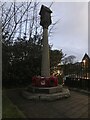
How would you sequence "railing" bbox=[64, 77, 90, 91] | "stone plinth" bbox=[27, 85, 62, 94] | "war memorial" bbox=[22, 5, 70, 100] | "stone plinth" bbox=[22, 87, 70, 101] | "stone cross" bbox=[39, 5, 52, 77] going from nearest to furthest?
"stone plinth" bbox=[22, 87, 70, 101] → "war memorial" bbox=[22, 5, 70, 100] → "stone plinth" bbox=[27, 85, 62, 94] → "stone cross" bbox=[39, 5, 52, 77] → "railing" bbox=[64, 77, 90, 91]

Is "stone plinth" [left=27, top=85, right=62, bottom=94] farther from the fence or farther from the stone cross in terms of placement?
the fence

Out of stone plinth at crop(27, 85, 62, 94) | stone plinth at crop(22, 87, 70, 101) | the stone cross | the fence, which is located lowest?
stone plinth at crop(22, 87, 70, 101)

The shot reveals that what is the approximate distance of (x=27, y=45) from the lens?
23797 mm

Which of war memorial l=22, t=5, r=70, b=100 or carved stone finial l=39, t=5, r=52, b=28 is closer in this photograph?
war memorial l=22, t=5, r=70, b=100

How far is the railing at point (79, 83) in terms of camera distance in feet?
58.5

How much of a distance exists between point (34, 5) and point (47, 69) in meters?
11.8

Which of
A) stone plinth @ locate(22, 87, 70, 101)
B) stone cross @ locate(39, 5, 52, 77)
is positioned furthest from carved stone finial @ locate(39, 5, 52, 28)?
stone plinth @ locate(22, 87, 70, 101)

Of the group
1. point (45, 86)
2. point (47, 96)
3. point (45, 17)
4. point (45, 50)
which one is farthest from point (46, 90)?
point (45, 17)

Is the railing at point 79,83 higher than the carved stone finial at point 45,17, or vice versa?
the carved stone finial at point 45,17

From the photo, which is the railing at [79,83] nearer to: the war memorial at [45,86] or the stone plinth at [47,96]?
the war memorial at [45,86]

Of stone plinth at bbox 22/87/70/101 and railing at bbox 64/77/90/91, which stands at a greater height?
railing at bbox 64/77/90/91

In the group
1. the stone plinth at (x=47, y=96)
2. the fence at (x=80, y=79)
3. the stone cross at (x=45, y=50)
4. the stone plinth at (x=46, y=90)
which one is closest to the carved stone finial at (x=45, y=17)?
the stone cross at (x=45, y=50)

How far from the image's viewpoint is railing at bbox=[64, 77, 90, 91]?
58.5 feet

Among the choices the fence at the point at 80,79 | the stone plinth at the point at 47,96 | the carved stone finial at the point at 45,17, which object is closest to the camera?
the stone plinth at the point at 47,96
